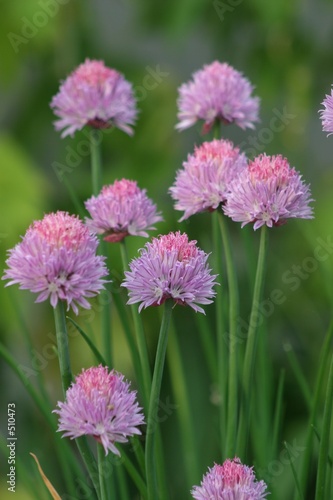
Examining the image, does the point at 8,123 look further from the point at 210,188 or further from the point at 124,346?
the point at 210,188

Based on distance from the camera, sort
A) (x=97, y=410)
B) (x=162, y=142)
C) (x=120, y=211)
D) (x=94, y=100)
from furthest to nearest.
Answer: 1. (x=162, y=142)
2. (x=94, y=100)
3. (x=120, y=211)
4. (x=97, y=410)

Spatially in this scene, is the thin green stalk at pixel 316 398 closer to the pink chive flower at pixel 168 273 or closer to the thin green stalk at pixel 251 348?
the thin green stalk at pixel 251 348

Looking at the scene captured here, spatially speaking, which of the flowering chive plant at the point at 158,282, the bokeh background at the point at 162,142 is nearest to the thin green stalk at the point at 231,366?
the flowering chive plant at the point at 158,282

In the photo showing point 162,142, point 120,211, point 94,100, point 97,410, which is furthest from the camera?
point 162,142

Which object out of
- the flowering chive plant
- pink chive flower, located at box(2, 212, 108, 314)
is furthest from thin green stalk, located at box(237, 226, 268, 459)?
pink chive flower, located at box(2, 212, 108, 314)

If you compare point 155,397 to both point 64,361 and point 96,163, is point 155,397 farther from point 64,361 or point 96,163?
point 96,163

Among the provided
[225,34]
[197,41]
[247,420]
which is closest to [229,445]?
[247,420]

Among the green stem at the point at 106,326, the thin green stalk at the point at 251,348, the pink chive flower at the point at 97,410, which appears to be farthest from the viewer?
the green stem at the point at 106,326

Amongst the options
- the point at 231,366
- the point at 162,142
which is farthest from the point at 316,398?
the point at 162,142
